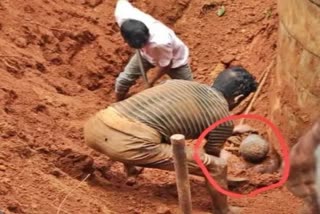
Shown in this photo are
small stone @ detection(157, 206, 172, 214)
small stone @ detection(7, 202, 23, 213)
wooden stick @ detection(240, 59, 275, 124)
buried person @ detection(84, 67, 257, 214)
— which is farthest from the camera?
wooden stick @ detection(240, 59, 275, 124)

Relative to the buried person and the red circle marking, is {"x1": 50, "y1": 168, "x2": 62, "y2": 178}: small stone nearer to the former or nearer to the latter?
the buried person

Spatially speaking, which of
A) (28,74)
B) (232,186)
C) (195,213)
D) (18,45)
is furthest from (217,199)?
(18,45)

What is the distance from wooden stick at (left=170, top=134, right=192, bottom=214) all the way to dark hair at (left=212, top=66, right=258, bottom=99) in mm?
1426

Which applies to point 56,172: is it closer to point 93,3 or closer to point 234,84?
point 234,84

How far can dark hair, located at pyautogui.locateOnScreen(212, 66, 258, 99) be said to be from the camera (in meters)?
6.09

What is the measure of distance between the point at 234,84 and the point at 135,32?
91cm

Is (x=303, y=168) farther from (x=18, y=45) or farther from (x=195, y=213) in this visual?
(x=18, y=45)

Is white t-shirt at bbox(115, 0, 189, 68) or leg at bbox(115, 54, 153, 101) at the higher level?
white t-shirt at bbox(115, 0, 189, 68)

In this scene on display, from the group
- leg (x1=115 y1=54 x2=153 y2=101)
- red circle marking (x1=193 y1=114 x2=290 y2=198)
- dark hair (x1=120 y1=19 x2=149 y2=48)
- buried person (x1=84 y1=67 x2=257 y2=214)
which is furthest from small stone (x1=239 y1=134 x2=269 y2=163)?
dark hair (x1=120 y1=19 x2=149 y2=48)

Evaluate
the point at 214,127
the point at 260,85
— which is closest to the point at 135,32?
the point at 214,127

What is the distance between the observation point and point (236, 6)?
861 cm

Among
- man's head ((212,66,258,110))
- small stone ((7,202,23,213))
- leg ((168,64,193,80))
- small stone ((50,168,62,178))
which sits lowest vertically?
small stone ((50,168,62,178))

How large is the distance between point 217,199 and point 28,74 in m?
2.12

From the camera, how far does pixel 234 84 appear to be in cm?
609
